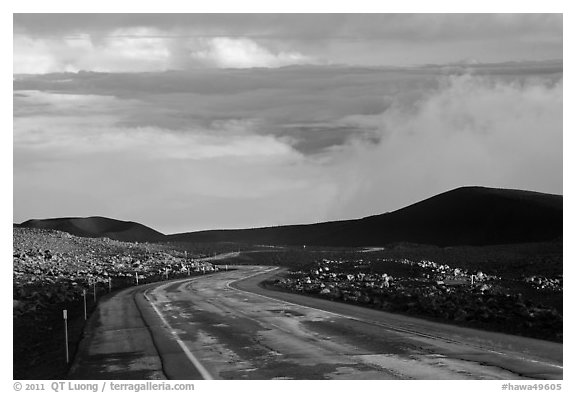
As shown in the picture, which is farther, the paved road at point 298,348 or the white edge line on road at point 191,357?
the white edge line on road at point 191,357

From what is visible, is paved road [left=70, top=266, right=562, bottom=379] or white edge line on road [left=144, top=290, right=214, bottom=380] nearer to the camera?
paved road [left=70, top=266, right=562, bottom=379]

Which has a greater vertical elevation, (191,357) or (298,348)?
(298,348)

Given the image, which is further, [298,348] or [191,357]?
[298,348]

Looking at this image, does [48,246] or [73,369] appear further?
[48,246]
